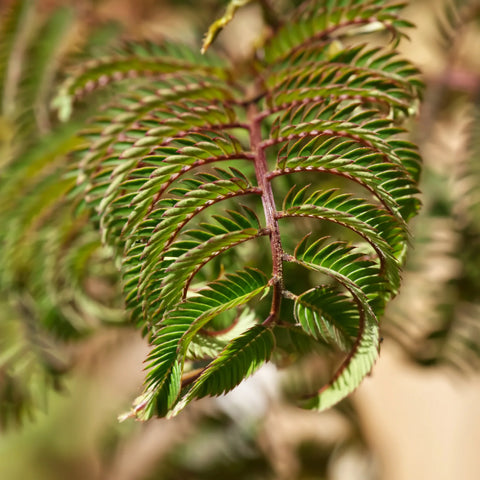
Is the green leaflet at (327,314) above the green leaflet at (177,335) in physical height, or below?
below

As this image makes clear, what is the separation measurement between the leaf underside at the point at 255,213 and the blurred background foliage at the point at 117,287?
11cm

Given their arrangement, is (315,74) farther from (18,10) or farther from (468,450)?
(468,450)

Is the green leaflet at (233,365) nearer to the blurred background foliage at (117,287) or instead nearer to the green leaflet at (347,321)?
the green leaflet at (347,321)

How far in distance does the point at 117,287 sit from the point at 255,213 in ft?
0.97

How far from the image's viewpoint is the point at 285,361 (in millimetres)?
494

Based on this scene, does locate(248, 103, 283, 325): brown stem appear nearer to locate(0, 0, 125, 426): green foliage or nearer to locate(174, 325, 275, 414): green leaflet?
locate(174, 325, 275, 414): green leaflet

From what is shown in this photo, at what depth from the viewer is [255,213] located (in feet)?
1.35

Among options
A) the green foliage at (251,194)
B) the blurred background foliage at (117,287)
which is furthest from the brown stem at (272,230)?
the blurred background foliage at (117,287)

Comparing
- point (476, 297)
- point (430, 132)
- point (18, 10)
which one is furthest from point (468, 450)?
point (18, 10)

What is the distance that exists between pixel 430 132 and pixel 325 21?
457mm

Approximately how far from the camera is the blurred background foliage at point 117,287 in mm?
632

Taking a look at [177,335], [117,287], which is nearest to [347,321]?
[177,335]

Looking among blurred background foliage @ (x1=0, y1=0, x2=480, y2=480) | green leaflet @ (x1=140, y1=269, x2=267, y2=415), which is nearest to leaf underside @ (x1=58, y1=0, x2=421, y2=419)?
green leaflet @ (x1=140, y1=269, x2=267, y2=415)

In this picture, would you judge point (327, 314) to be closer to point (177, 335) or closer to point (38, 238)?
point (177, 335)
